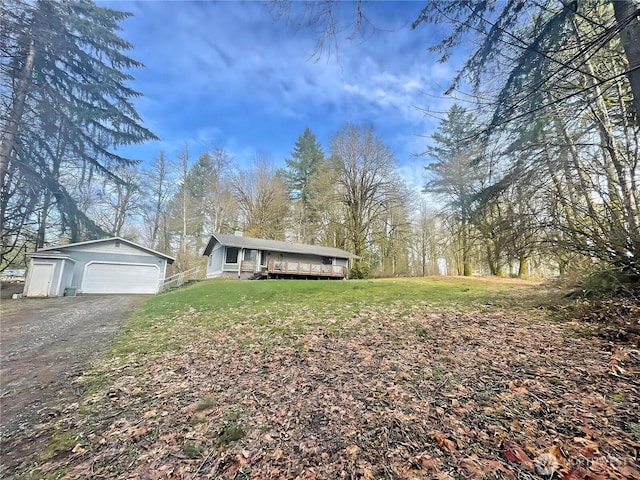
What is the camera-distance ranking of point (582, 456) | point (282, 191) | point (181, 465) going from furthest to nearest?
1. point (282, 191)
2. point (181, 465)
3. point (582, 456)

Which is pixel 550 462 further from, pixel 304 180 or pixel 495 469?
pixel 304 180

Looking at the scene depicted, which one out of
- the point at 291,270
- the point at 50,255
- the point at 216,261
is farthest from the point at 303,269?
the point at 50,255

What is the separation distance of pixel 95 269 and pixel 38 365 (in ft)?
46.1

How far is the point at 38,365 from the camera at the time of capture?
4.21 m

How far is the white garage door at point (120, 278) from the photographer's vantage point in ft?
49.6

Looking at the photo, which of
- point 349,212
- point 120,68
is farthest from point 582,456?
point 349,212

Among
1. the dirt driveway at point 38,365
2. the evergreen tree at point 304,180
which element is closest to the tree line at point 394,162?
the evergreen tree at point 304,180

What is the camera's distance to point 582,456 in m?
1.71

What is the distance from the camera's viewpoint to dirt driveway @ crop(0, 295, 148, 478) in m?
2.44

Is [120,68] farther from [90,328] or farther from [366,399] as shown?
[366,399]

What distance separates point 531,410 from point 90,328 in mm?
8992

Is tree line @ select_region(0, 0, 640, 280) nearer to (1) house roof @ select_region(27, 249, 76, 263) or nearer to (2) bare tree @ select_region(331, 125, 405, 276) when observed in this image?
(2) bare tree @ select_region(331, 125, 405, 276)

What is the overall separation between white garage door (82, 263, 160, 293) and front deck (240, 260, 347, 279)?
580 centimetres

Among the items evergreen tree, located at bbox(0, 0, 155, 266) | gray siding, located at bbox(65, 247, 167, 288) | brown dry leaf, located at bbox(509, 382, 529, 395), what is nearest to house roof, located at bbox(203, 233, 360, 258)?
gray siding, located at bbox(65, 247, 167, 288)
